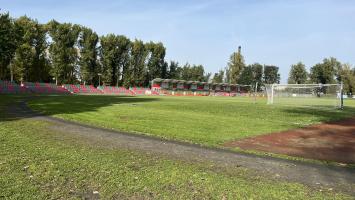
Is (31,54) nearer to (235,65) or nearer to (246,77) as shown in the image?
(235,65)

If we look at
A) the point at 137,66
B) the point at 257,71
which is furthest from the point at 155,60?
the point at 257,71

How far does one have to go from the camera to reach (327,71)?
135 meters

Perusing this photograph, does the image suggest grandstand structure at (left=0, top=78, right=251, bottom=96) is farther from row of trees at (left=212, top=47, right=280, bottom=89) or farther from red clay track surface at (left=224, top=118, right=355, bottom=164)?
red clay track surface at (left=224, top=118, right=355, bottom=164)

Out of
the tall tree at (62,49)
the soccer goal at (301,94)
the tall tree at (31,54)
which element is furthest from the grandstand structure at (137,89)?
the soccer goal at (301,94)

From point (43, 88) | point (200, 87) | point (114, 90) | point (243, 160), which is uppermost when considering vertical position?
point (200, 87)

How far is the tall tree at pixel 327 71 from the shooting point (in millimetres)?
134875

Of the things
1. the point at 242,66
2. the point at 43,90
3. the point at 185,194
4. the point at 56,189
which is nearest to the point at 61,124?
the point at 56,189

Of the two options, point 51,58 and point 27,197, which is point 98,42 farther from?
point 27,197

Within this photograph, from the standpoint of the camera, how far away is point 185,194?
21.5 ft

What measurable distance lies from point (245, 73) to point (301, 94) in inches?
3517

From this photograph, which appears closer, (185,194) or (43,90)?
(185,194)

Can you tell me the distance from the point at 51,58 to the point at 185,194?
90.6 meters

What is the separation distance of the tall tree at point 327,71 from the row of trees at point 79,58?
200 feet

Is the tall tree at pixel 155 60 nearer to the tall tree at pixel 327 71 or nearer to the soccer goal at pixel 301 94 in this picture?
the tall tree at pixel 327 71
